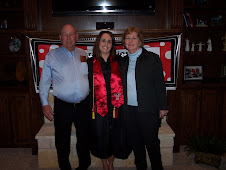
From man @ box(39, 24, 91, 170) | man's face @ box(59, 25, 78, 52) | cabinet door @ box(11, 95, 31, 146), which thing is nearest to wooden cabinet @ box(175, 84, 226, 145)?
man @ box(39, 24, 91, 170)

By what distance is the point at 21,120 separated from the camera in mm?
2949

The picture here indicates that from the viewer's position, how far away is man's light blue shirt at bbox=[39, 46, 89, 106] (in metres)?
2.00

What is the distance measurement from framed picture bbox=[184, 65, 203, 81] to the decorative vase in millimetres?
1170

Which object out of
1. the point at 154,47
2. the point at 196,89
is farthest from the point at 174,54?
the point at 196,89

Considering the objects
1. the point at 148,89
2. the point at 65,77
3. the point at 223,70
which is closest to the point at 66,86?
the point at 65,77

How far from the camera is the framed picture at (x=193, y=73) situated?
10.5 feet

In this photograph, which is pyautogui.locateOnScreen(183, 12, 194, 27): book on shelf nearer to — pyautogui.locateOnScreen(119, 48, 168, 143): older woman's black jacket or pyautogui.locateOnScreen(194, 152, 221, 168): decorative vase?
pyautogui.locateOnScreen(119, 48, 168, 143): older woman's black jacket

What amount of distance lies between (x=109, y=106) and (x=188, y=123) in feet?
5.43

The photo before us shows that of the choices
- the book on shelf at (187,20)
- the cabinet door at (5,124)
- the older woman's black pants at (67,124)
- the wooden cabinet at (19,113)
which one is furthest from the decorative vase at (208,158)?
the cabinet door at (5,124)

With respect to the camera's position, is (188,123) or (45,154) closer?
(45,154)

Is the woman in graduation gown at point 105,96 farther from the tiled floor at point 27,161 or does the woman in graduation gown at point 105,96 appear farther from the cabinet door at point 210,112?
the cabinet door at point 210,112

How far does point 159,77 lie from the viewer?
6.15 feet

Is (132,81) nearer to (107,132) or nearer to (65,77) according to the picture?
(107,132)

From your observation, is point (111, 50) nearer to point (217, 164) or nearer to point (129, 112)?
point (129, 112)
